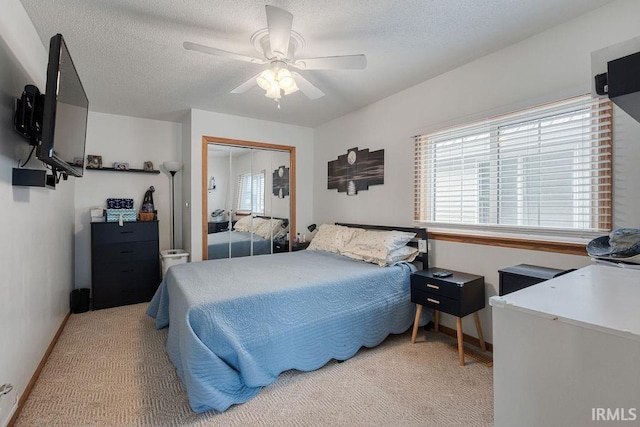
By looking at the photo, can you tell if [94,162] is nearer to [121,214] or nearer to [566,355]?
[121,214]

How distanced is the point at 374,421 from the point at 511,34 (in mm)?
2732

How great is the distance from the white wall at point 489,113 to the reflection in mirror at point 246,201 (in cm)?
94

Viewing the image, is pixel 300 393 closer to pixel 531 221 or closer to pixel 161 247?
pixel 531 221

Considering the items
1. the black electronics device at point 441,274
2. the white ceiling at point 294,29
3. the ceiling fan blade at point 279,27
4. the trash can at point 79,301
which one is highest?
the white ceiling at point 294,29

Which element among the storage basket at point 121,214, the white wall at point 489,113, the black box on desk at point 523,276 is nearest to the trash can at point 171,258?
the storage basket at point 121,214

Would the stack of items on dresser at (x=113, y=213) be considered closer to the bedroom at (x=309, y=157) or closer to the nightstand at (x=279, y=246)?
the bedroom at (x=309, y=157)

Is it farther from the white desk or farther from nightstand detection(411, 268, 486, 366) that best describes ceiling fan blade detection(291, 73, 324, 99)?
the white desk

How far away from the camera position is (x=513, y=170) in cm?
232

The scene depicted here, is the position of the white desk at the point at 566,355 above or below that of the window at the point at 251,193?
below

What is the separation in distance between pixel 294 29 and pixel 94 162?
3.23 meters

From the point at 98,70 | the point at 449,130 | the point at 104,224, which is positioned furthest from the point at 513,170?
the point at 104,224

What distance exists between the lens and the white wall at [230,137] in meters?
3.73

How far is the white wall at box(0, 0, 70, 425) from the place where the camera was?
5.08ft

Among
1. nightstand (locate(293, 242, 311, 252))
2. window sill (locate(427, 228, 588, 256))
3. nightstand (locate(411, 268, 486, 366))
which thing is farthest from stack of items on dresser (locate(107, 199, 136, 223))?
window sill (locate(427, 228, 588, 256))
